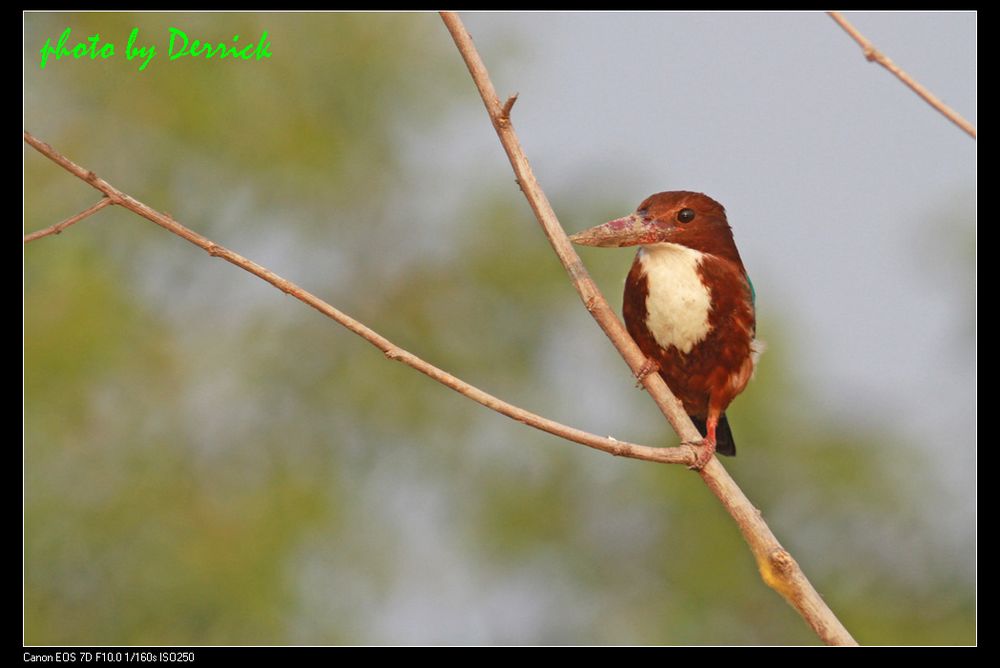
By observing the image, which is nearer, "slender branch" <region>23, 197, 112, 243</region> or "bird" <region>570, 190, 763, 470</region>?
"slender branch" <region>23, 197, 112, 243</region>

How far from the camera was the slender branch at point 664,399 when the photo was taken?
255 centimetres

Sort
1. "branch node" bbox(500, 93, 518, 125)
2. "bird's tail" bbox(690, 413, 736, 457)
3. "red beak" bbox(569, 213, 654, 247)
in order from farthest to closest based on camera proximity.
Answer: "bird's tail" bbox(690, 413, 736, 457), "red beak" bbox(569, 213, 654, 247), "branch node" bbox(500, 93, 518, 125)

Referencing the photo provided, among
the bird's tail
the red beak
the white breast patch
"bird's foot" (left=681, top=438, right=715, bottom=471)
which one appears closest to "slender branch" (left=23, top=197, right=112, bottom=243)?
the red beak

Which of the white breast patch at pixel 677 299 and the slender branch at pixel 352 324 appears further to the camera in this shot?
the white breast patch at pixel 677 299

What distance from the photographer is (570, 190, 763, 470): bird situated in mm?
3654

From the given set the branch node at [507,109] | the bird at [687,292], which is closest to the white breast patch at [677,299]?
the bird at [687,292]

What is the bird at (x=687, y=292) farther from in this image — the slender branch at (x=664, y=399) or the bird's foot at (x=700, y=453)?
the bird's foot at (x=700, y=453)

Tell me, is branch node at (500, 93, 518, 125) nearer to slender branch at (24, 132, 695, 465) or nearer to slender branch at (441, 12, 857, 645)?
slender branch at (441, 12, 857, 645)

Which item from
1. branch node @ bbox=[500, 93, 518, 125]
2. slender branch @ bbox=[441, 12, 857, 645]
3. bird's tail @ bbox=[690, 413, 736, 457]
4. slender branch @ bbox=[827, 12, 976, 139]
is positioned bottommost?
bird's tail @ bbox=[690, 413, 736, 457]

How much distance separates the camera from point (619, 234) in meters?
3.49

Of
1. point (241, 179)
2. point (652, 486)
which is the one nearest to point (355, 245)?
point (241, 179)

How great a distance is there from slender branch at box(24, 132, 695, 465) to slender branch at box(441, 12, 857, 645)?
0.88 feet

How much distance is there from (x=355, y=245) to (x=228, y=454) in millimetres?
3266

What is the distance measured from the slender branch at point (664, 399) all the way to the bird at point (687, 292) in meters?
0.47
